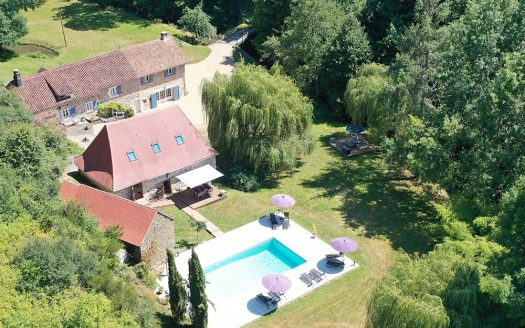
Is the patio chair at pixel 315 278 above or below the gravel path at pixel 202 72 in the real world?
below

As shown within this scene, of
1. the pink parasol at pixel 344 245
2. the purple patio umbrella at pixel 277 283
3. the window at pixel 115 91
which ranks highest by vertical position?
the window at pixel 115 91

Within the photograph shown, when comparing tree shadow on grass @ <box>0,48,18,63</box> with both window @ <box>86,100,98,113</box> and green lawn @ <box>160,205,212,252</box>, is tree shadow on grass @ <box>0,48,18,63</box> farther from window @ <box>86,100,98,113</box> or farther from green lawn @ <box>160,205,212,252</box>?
green lawn @ <box>160,205,212,252</box>

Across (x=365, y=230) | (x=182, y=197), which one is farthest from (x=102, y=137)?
(x=365, y=230)

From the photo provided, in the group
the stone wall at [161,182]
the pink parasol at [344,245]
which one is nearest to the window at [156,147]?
the stone wall at [161,182]

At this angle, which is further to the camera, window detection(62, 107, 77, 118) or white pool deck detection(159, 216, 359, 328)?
window detection(62, 107, 77, 118)

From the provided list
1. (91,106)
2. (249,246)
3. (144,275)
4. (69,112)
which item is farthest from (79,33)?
(144,275)

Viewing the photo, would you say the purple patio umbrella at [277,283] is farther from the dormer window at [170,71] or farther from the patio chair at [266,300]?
the dormer window at [170,71]

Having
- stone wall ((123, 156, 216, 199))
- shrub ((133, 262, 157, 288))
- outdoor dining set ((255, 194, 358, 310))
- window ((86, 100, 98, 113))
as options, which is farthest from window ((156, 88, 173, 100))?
shrub ((133, 262, 157, 288))
